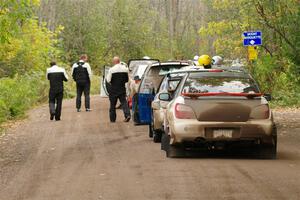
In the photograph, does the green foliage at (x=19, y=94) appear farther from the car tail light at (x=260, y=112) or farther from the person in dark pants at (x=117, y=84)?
the car tail light at (x=260, y=112)

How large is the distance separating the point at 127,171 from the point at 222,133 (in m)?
2.11

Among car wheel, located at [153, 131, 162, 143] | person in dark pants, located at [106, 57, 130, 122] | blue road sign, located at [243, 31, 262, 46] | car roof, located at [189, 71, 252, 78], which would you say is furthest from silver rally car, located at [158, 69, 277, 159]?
blue road sign, located at [243, 31, 262, 46]

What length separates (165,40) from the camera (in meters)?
60.5

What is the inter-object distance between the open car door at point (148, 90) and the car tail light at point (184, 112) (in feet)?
18.2

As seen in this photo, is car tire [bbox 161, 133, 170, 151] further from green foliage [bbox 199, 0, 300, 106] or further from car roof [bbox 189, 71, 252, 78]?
green foliage [bbox 199, 0, 300, 106]

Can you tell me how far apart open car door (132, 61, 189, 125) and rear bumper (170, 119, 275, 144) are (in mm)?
5767

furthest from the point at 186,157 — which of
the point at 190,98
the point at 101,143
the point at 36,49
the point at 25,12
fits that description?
the point at 36,49

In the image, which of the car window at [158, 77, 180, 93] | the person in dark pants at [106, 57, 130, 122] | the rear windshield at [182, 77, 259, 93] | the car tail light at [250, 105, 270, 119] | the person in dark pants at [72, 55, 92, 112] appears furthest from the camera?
the person in dark pants at [72, 55, 92, 112]

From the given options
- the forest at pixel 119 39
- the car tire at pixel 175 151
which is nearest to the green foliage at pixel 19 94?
the forest at pixel 119 39

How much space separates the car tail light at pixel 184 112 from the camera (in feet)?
43.8

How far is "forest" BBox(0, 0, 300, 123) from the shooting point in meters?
20.4

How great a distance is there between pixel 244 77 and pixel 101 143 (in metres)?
3.91

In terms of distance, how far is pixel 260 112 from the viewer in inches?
528

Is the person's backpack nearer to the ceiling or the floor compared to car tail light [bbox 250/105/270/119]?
nearer to the floor
